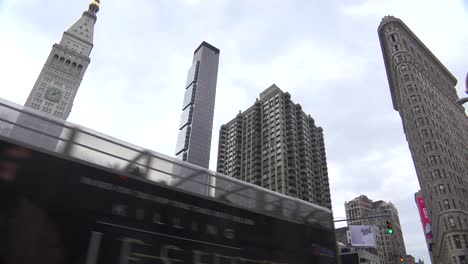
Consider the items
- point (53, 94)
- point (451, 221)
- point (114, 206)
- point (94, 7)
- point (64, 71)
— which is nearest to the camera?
point (114, 206)

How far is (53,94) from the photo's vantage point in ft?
367

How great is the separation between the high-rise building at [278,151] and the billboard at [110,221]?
276ft

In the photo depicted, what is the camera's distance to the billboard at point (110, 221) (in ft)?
15.5

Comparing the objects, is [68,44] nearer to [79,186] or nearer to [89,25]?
[89,25]

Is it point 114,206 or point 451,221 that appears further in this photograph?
point 451,221

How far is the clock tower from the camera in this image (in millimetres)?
108494

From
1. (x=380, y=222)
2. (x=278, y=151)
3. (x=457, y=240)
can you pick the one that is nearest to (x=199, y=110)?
(x=278, y=151)

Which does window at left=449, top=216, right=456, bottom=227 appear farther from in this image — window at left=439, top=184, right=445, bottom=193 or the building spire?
the building spire

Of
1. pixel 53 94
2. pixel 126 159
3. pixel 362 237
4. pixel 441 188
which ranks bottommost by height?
pixel 126 159

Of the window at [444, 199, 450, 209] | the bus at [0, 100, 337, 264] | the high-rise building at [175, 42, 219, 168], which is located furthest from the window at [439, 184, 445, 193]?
the high-rise building at [175, 42, 219, 168]

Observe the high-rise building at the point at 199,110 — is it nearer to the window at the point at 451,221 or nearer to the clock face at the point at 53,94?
the clock face at the point at 53,94

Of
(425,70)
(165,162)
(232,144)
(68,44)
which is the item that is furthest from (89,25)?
(165,162)

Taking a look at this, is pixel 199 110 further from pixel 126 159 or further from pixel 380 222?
pixel 126 159

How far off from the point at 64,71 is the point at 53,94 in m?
14.2
